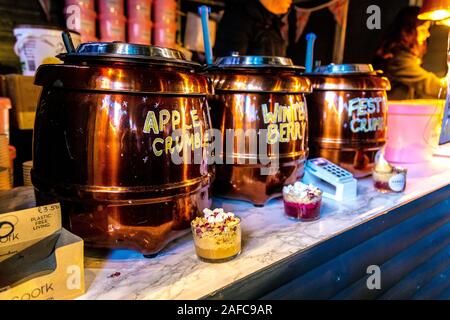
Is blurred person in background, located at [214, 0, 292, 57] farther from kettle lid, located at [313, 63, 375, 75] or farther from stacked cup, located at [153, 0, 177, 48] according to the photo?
kettle lid, located at [313, 63, 375, 75]

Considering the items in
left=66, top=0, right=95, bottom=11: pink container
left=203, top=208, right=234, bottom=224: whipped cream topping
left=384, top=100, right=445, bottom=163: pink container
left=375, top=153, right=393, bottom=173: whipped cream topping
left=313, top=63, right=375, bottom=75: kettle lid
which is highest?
left=66, top=0, right=95, bottom=11: pink container

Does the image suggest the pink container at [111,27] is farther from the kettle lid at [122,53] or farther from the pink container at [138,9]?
the kettle lid at [122,53]

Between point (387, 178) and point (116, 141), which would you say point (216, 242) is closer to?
point (116, 141)

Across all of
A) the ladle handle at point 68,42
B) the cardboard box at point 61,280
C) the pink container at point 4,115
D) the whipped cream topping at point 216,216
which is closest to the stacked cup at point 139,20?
the pink container at point 4,115

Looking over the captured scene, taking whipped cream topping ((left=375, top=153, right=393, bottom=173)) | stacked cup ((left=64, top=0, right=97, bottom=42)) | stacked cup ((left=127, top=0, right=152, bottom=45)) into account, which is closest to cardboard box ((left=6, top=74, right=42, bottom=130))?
stacked cup ((left=64, top=0, right=97, bottom=42))

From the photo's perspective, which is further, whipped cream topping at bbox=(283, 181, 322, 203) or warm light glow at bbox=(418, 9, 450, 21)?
warm light glow at bbox=(418, 9, 450, 21)

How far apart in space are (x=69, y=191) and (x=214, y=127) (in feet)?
1.71

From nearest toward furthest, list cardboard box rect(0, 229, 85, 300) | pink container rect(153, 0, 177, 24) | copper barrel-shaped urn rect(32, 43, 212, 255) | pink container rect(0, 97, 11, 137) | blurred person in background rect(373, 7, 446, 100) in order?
cardboard box rect(0, 229, 85, 300), copper barrel-shaped urn rect(32, 43, 212, 255), pink container rect(0, 97, 11, 137), pink container rect(153, 0, 177, 24), blurred person in background rect(373, 7, 446, 100)

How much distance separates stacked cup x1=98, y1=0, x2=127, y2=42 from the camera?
242 centimetres

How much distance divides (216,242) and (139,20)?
212 centimetres

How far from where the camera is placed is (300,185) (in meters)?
1.12

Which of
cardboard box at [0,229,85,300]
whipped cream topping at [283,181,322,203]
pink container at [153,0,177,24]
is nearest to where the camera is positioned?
cardboard box at [0,229,85,300]

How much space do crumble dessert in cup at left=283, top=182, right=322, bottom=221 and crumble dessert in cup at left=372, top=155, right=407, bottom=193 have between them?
1.43 ft

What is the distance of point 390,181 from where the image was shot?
138 centimetres
